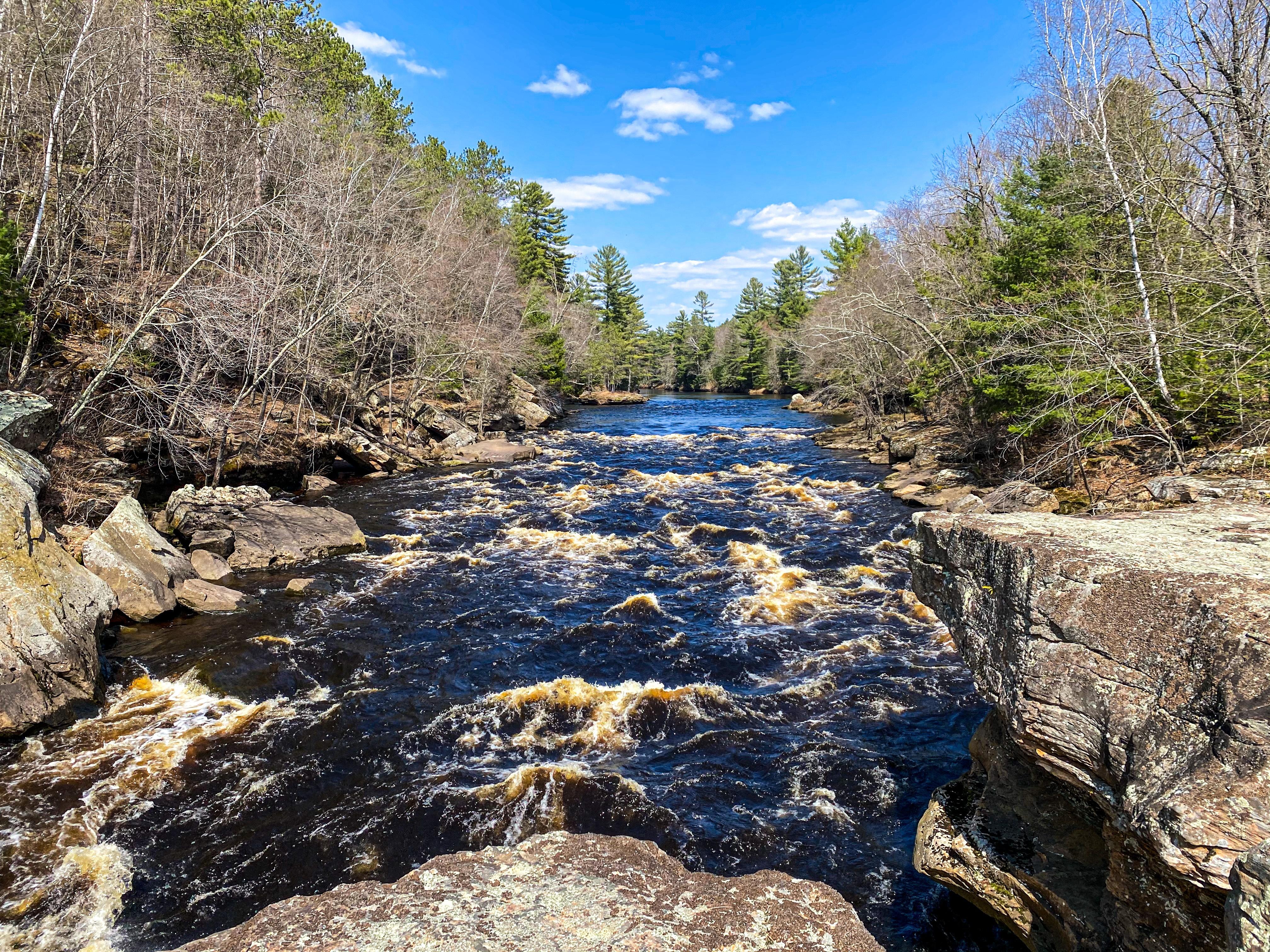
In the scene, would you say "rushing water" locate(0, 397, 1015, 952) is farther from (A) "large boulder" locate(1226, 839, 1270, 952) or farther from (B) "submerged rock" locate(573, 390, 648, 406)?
(B) "submerged rock" locate(573, 390, 648, 406)

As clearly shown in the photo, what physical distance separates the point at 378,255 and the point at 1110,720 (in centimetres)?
2473

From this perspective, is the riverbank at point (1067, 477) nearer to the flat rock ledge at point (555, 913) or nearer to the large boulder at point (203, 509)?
the flat rock ledge at point (555, 913)

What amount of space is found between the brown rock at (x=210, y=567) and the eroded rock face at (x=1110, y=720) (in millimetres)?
12034

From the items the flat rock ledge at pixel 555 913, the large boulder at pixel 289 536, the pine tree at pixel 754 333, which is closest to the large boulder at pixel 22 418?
the large boulder at pixel 289 536

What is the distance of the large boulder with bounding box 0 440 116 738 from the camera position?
21.6 feet

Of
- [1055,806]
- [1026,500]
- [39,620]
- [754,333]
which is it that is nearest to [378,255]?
[39,620]

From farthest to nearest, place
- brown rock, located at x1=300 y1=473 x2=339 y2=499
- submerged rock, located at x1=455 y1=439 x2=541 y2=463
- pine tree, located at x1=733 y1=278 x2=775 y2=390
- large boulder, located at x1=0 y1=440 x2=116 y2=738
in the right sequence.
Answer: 1. pine tree, located at x1=733 y1=278 x2=775 y2=390
2. submerged rock, located at x1=455 y1=439 x2=541 y2=463
3. brown rock, located at x1=300 y1=473 x2=339 y2=499
4. large boulder, located at x1=0 y1=440 x2=116 y2=738

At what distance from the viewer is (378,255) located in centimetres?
2262

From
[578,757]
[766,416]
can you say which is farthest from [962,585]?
[766,416]

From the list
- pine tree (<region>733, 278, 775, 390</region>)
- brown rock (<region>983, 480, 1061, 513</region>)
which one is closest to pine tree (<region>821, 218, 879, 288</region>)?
pine tree (<region>733, 278, 775, 390</region>)

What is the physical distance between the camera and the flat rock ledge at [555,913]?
2766 millimetres

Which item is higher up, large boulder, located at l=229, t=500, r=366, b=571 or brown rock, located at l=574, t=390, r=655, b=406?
brown rock, located at l=574, t=390, r=655, b=406

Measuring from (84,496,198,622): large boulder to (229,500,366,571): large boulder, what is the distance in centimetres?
162

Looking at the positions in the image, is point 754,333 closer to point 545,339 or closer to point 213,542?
point 545,339
